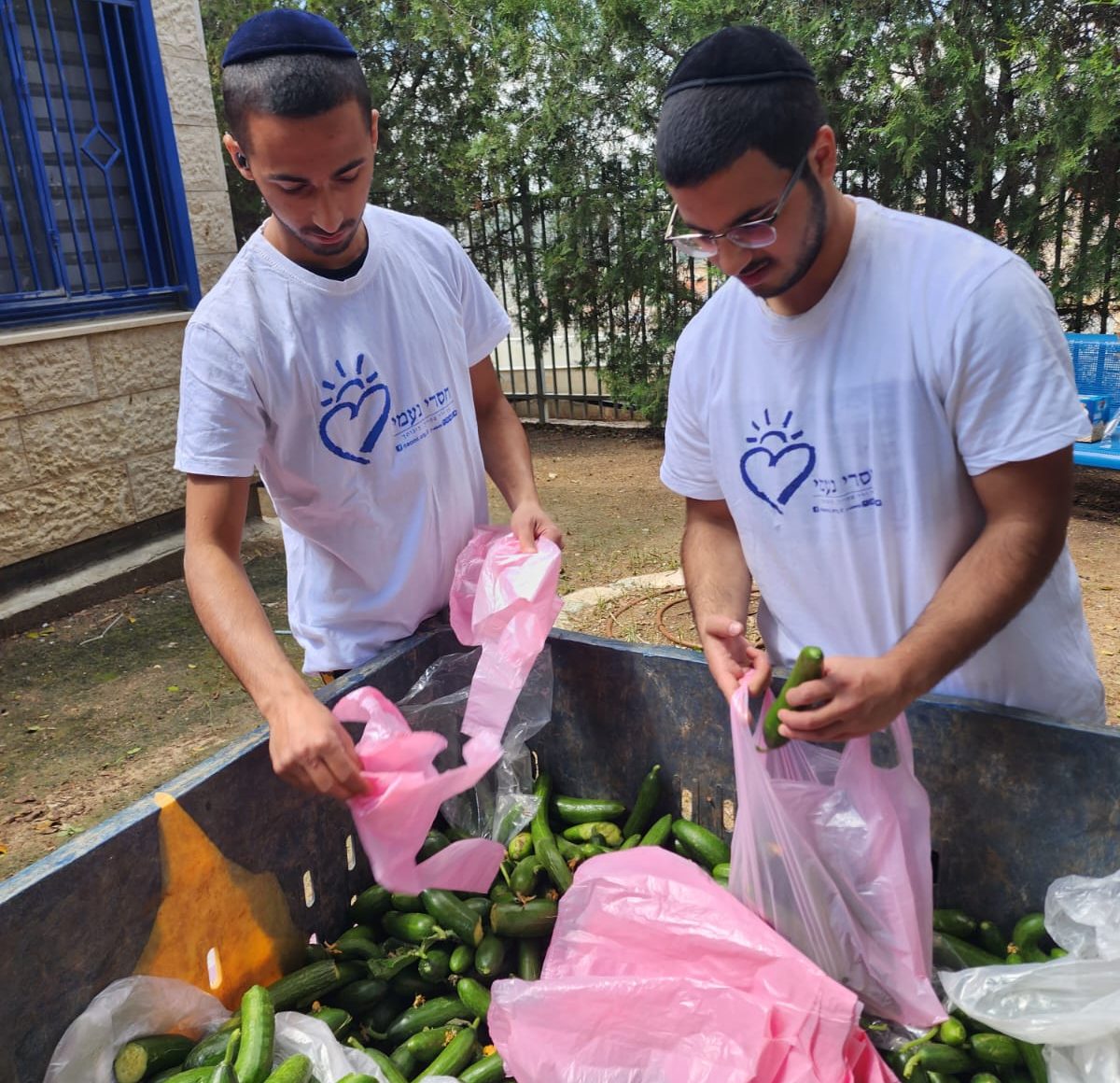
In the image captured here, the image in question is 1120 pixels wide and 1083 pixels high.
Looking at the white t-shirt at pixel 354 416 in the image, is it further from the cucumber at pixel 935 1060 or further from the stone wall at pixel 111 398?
the stone wall at pixel 111 398

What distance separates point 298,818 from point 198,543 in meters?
0.60

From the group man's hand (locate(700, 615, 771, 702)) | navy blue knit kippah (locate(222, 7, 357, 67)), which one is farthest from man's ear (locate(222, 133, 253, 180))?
man's hand (locate(700, 615, 771, 702))

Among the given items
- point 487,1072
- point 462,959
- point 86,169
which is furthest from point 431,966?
point 86,169

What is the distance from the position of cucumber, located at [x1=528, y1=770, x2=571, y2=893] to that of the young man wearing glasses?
574mm

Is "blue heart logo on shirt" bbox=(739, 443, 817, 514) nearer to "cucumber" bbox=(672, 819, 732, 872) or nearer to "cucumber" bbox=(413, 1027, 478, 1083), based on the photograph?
"cucumber" bbox=(672, 819, 732, 872)

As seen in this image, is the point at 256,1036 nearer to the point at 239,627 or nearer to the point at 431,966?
the point at 431,966

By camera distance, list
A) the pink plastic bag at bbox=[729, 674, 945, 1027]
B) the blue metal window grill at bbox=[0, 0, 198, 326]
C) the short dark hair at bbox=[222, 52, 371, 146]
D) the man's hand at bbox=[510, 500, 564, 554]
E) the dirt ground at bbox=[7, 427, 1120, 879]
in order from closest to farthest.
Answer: the pink plastic bag at bbox=[729, 674, 945, 1027] → the short dark hair at bbox=[222, 52, 371, 146] → the man's hand at bbox=[510, 500, 564, 554] → the dirt ground at bbox=[7, 427, 1120, 879] → the blue metal window grill at bbox=[0, 0, 198, 326]

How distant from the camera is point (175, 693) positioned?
511 centimetres

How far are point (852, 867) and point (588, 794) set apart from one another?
2.68 ft

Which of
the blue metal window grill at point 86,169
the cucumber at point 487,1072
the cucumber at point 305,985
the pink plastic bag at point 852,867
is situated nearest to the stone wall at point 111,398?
the blue metal window grill at point 86,169

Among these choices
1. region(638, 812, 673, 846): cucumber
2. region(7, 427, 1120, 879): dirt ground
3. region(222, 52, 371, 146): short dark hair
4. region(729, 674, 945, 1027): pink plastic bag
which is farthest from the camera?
region(7, 427, 1120, 879): dirt ground

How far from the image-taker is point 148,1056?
5.76 feet

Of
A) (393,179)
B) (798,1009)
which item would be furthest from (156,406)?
(798,1009)

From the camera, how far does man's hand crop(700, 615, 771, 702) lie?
1919 mm
